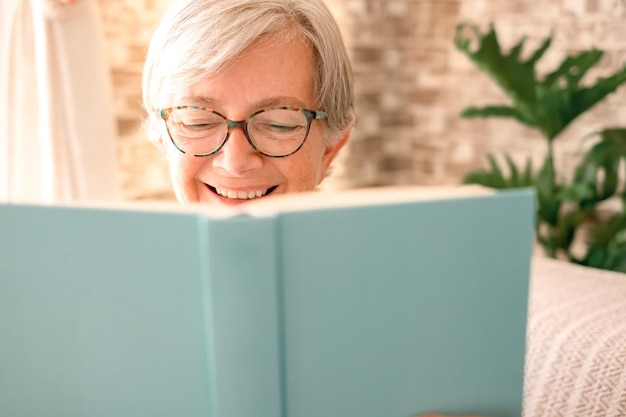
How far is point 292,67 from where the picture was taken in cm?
118

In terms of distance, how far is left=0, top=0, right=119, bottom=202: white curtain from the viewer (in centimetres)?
244

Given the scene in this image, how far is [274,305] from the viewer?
565 mm

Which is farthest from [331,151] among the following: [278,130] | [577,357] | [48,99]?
[48,99]

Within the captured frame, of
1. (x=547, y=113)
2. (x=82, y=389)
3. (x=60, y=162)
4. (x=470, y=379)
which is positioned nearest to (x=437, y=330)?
(x=470, y=379)

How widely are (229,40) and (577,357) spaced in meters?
0.93

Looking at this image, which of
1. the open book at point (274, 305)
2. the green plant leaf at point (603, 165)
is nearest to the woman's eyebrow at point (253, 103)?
the open book at point (274, 305)

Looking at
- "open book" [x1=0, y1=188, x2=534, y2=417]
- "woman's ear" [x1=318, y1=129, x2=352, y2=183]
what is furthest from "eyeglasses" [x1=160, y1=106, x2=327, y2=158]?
"open book" [x1=0, y1=188, x2=534, y2=417]

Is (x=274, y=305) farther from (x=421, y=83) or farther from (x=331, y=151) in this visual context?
(x=421, y=83)

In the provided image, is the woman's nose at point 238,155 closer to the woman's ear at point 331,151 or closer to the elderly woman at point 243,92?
the elderly woman at point 243,92

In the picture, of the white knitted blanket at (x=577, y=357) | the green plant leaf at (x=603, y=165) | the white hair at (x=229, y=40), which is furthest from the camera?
the green plant leaf at (x=603, y=165)

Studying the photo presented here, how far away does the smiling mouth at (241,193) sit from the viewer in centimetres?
119

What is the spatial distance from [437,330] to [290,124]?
646 mm

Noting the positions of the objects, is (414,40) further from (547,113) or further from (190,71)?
(190,71)

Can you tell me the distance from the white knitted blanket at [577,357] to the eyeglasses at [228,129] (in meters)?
0.70
